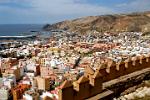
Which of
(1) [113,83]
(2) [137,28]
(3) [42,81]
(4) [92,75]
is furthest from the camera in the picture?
(2) [137,28]

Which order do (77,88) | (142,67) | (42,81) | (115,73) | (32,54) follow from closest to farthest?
(77,88)
(115,73)
(142,67)
(42,81)
(32,54)

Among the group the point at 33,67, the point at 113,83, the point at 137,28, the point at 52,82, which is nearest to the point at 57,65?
the point at 33,67

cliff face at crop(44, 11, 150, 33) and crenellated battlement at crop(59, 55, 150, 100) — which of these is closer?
crenellated battlement at crop(59, 55, 150, 100)

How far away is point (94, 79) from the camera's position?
15.5m

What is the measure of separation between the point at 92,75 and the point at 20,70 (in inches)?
580

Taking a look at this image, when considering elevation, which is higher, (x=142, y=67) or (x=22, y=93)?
(x=142, y=67)

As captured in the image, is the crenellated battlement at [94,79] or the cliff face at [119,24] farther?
the cliff face at [119,24]

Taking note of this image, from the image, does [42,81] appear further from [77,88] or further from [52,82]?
[77,88]

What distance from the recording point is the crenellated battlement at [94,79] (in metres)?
14.2

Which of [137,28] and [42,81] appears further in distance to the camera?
[137,28]

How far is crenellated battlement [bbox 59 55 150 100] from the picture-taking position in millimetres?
14219

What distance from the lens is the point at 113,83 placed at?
16891mm

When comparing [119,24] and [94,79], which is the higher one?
[94,79]

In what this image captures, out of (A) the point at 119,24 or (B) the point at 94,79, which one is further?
(A) the point at 119,24
